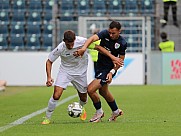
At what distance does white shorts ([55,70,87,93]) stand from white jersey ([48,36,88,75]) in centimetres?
7

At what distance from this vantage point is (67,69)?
1135 centimetres

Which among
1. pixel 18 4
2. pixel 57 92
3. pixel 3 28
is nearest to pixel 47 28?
pixel 3 28

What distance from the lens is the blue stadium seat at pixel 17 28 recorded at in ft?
99.7

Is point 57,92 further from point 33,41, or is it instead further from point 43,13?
point 43,13

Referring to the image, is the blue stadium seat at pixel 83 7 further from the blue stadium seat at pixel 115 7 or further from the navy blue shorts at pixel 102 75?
the navy blue shorts at pixel 102 75

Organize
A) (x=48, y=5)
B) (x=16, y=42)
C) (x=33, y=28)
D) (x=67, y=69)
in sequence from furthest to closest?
(x=48, y=5), (x=33, y=28), (x=16, y=42), (x=67, y=69)

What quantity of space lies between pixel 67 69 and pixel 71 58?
25cm

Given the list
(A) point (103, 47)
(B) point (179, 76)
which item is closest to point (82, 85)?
(A) point (103, 47)

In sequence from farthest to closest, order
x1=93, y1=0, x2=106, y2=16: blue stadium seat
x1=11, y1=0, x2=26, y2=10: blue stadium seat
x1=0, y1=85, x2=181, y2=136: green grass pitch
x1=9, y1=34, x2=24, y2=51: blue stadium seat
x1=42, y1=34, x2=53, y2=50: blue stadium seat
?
x1=11, y1=0, x2=26, y2=10: blue stadium seat < x1=93, y1=0, x2=106, y2=16: blue stadium seat < x1=9, y1=34, x2=24, y2=51: blue stadium seat < x1=42, y1=34, x2=53, y2=50: blue stadium seat < x1=0, y1=85, x2=181, y2=136: green grass pitch

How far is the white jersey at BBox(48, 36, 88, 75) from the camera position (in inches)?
434

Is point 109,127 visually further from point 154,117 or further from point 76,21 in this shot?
point 76,21

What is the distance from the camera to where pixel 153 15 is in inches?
1180

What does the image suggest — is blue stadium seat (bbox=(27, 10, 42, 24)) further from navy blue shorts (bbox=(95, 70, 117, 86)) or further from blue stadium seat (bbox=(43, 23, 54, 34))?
navy blue shorts (bbox=(95, 70, 117, 86))

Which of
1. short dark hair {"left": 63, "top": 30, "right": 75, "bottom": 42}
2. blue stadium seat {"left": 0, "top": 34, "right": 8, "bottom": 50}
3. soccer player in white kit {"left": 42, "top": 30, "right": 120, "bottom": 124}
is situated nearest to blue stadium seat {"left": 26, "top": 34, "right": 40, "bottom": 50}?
blue stadium seat {"left": 0, "top": 34, "right": 8, "bottom": 50}
